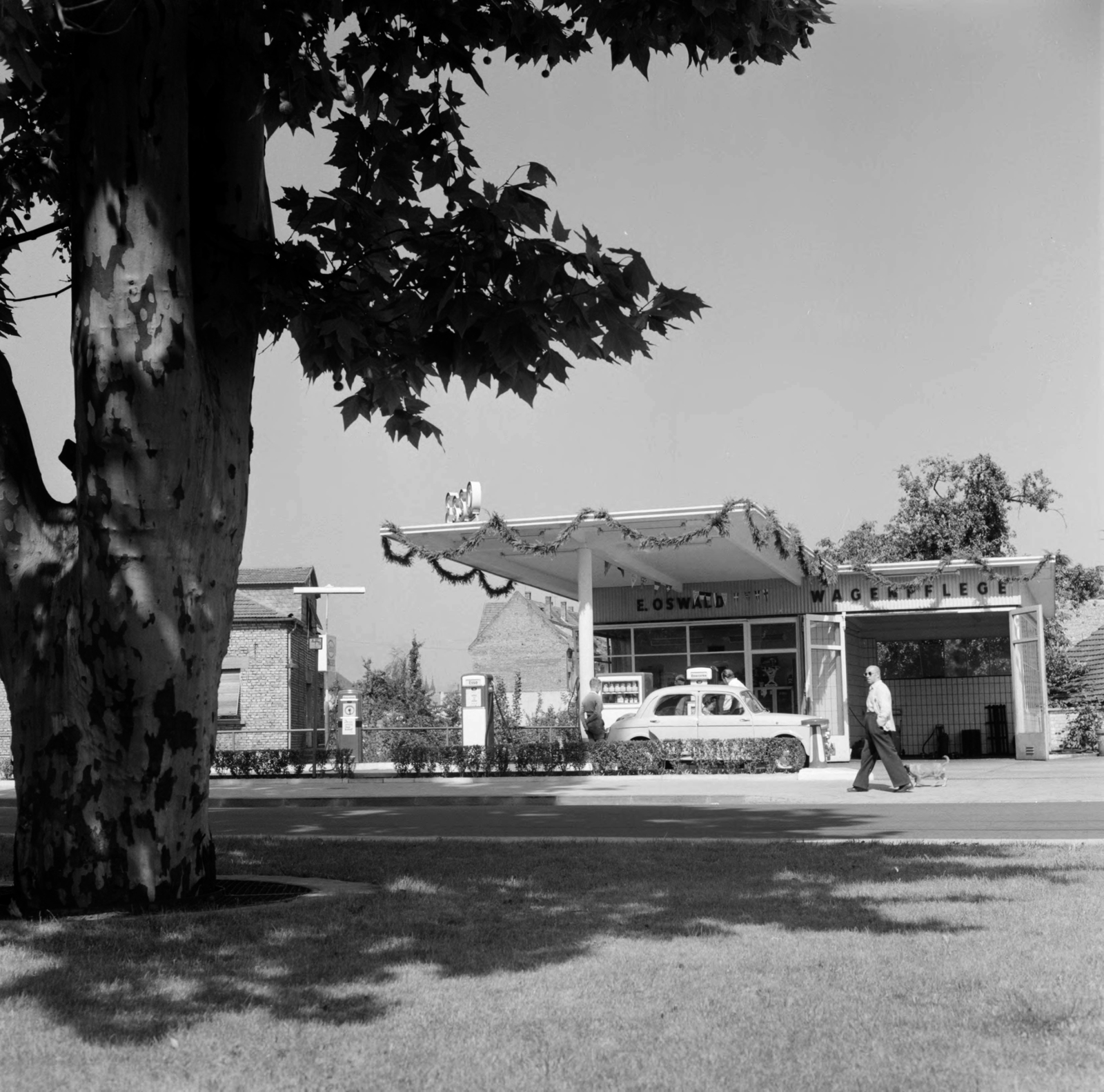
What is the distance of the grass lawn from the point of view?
4.22 metres

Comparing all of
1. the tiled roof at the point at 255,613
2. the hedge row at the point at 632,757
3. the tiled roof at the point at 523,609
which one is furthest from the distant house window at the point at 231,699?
the tiled roof at the point at 523,609

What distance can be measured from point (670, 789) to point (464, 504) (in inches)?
367

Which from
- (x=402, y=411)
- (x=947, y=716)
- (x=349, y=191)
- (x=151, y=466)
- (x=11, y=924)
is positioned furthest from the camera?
(x=947, y=716)

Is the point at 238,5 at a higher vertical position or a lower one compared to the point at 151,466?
higher

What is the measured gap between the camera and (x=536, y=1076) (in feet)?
13.6

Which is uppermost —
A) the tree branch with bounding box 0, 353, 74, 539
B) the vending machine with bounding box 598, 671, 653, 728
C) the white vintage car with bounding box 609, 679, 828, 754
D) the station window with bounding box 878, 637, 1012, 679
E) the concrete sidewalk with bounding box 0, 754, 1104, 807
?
the tree branch with bounding box 0, 353, 74, 539

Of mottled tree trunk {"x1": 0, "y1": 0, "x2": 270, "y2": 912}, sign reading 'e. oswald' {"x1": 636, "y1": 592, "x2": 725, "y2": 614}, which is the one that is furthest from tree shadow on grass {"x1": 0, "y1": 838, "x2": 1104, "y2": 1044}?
sign reading 'e. oswald' {"x1": 636, "y1": 592, "x2": 725, "y2": 614}

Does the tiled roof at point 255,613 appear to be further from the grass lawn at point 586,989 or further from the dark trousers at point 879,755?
the grass lawn at point 586,989

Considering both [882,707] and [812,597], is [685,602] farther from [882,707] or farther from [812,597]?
[882,707]

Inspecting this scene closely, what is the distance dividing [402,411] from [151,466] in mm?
1853

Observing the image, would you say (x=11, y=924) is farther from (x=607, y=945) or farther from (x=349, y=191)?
(x=349, y=191)

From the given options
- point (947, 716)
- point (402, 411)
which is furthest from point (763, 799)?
point (947, 716)

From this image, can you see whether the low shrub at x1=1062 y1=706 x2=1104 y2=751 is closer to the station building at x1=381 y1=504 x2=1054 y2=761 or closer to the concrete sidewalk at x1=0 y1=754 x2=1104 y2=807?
the station building at x1=381 y1=504 x2=1054 y2=761

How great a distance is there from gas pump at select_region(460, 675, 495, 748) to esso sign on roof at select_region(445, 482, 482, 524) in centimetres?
321
